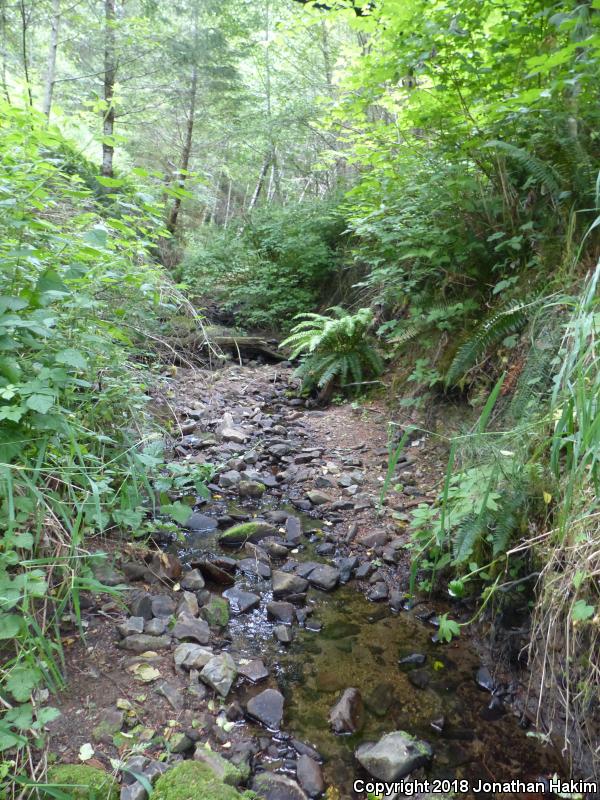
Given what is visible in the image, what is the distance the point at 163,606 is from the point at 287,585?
0.86 m

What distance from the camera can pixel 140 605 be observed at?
8.56 ft

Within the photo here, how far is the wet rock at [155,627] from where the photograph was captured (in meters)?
2.49

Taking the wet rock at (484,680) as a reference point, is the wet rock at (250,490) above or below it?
above

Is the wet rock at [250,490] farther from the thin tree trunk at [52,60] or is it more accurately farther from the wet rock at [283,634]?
the thin tree trunk at [52,60]

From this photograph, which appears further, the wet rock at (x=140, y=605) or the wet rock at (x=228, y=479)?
the wet rock at (x=228, y=479)

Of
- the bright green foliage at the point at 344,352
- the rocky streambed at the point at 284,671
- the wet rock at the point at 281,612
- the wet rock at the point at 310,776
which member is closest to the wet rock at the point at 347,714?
the rocky streambed at the point at 284,671

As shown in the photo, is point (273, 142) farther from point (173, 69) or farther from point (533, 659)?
point (533, 659)

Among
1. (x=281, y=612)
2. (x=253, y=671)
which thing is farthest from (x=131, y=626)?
(x=281, y=612)

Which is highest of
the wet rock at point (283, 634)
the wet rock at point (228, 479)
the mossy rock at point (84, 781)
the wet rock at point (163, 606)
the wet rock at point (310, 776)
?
the wet rock at point (228, 479)

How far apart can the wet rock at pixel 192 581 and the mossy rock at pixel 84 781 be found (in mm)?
1310

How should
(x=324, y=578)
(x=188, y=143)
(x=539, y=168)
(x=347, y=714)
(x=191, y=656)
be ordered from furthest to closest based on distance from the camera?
(x=188, y=143) < (x=539, y=168) < (x=324, y=578) < (x=191, y=656) < (x=347, y=714)

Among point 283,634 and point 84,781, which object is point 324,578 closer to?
point 283,634

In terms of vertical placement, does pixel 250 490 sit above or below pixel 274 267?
below

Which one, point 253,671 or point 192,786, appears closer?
point 192,786
